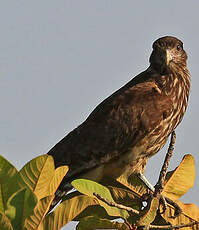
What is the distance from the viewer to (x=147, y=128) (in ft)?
20.3

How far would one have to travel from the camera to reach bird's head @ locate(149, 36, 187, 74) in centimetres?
687

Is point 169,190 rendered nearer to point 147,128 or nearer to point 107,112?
point 147,128

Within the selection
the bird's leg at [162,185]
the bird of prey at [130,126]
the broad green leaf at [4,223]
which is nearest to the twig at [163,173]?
the bird's leg at [162,185]

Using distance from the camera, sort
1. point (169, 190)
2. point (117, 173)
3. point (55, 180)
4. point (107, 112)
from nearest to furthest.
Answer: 1. point (55, 180)
2. point (169, 190)
3. point (117, 173)
4. point (107, 112)

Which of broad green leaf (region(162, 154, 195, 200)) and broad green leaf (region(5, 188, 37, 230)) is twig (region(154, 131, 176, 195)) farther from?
broad green leaf (region(5, 188, 37, 230))

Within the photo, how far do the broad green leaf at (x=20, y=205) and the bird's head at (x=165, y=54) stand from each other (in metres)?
3.80

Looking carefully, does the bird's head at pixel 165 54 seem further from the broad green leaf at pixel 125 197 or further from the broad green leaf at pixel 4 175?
the broad green leaf at pixel 4 175

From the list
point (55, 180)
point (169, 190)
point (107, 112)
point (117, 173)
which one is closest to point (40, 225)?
point (55, 180)

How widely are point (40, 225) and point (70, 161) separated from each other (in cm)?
305

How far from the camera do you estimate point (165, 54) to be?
687 centimetres

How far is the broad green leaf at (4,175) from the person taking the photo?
343 cm

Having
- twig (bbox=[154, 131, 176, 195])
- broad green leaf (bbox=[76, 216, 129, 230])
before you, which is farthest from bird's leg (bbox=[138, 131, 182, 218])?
broad green leaf (bbox=[76, 216, 129, 230])

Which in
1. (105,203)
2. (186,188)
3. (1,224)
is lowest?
(186,188)

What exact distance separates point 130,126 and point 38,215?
3121mm
